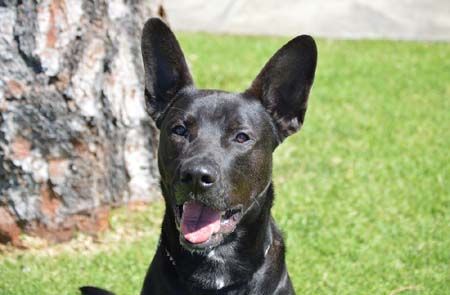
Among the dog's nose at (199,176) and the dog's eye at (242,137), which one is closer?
the dog's nose at (199,176)

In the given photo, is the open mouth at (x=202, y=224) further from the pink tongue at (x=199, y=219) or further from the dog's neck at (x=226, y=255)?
the dog's neck at (x=226, y=255)

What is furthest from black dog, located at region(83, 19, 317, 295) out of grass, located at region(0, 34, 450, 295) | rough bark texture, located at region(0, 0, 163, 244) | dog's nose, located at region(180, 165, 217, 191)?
rough bark texture, located at region(0, 0, 163, 244)

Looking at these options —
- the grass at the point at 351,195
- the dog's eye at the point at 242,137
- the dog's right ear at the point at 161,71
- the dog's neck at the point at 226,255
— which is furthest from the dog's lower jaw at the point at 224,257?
the grass at the point at 351,195

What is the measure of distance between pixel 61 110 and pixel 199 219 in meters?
2.35

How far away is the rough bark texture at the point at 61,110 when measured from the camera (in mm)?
6113

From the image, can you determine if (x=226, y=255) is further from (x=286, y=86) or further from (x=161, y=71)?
(x=161, y=71)

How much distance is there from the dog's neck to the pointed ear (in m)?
0.42

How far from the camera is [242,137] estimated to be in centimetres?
441

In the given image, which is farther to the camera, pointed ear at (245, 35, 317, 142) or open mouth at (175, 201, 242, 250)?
pointed ear at (245, 35, 317, 142)

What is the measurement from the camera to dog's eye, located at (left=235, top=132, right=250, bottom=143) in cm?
439

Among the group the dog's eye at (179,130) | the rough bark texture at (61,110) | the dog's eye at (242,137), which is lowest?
the rough bark texture at (61,110)

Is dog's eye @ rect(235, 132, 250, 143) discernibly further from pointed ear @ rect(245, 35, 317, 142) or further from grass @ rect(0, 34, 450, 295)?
grass @ rect(0, 34, 450, 295)

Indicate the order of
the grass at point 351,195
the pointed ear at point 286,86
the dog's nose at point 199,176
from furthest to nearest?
the grass at point 351,195 < the pointed ear at point 286,86 < the dog's nose at point 199,176

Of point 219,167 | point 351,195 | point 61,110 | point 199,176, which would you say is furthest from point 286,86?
point 351,195
